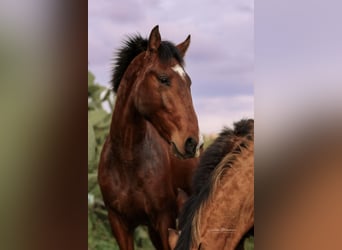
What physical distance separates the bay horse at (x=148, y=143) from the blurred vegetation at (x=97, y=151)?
27mm

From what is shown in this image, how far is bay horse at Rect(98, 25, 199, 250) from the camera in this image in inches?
88.1

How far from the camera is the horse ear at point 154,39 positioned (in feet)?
7.34

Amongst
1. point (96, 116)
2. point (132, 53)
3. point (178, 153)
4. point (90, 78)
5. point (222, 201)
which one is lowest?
point (222, 201)

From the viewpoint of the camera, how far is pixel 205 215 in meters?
2.28

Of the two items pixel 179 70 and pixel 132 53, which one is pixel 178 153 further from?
pixel 132 53

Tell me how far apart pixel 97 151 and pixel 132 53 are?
1.51 ft

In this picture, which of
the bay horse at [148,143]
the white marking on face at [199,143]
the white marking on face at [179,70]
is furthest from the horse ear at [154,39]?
the white marking on face at [199,143]

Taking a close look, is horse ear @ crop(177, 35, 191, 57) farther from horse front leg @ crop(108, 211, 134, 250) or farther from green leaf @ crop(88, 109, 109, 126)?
horse front leg @ crop(108, 211, 134, 250)

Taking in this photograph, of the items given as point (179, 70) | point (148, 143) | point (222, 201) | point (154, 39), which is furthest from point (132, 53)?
point (222, 201)

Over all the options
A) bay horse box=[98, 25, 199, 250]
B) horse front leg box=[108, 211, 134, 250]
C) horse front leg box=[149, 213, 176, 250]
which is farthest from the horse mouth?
horse front leg box=[108, 211, 134, 250]

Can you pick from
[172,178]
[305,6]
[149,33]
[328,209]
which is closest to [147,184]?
[172,178]

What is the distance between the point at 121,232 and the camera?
89.3 inches

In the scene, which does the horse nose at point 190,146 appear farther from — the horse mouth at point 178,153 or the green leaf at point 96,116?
the green leaf at point 96,116

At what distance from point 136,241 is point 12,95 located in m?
0.84
